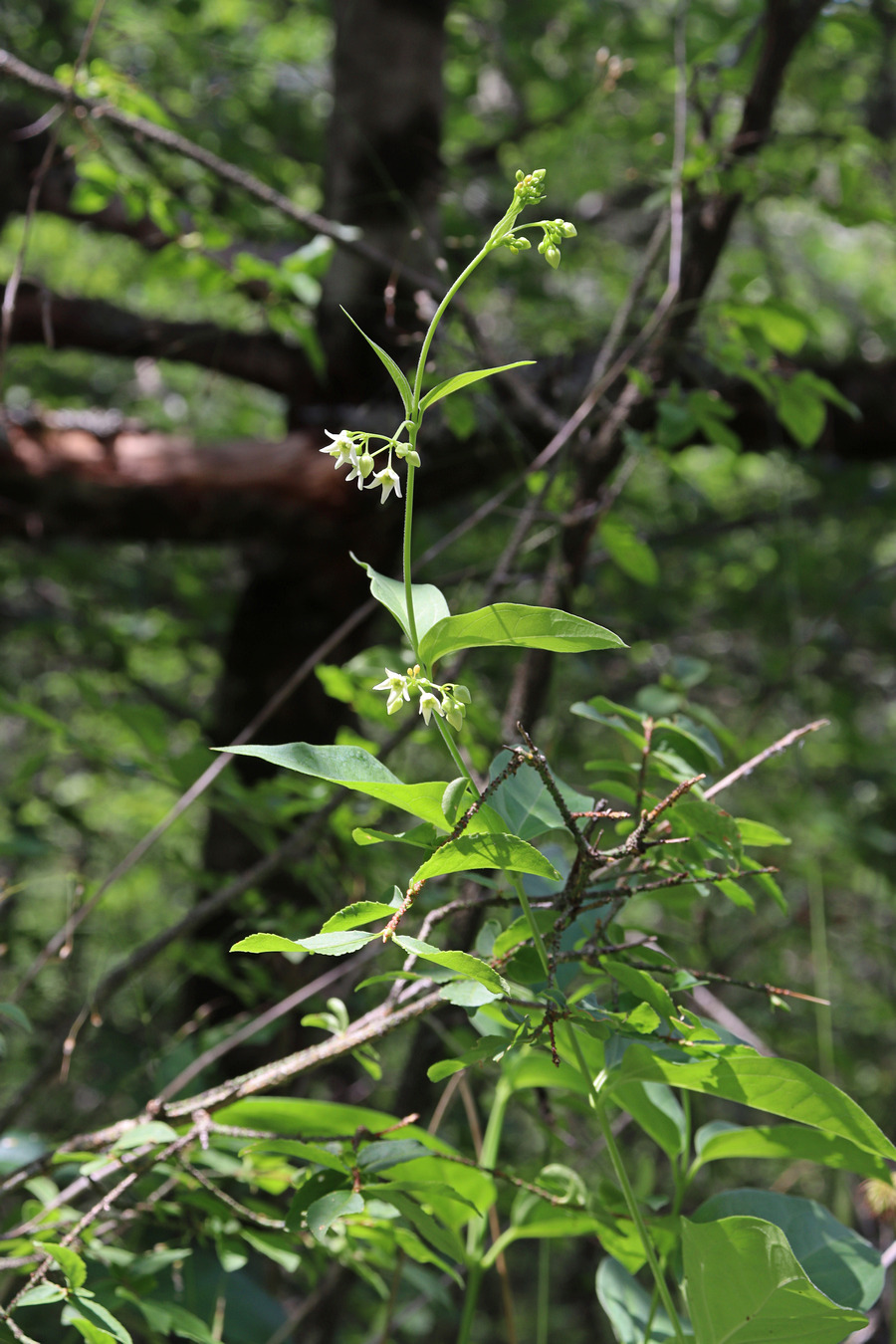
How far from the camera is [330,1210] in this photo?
20.5 inches

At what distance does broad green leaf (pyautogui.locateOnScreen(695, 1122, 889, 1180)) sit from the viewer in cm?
59

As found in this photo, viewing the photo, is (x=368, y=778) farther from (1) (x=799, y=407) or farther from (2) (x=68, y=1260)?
(1) (x=799, y=407)

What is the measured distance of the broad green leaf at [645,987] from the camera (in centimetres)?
50

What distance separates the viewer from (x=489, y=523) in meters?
2.44

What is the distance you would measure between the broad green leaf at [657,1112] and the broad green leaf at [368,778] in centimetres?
27

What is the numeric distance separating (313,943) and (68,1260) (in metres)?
0.31

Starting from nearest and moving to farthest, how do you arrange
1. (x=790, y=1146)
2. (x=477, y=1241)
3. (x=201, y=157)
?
(x=790, y=1146) < (x=477, y=1241) < (x=201, y=157)

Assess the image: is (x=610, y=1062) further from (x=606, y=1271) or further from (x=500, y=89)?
(x=500, y=89)

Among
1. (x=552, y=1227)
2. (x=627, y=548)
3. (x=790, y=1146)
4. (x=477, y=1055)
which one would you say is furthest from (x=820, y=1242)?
(x=627, y=548)

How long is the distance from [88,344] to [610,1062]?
63.1 inches

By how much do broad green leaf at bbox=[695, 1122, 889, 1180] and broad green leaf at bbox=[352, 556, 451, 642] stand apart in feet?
1.29

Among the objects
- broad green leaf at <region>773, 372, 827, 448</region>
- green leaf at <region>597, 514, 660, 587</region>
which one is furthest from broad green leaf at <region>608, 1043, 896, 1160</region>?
broad green leaf at <region>773, 372, 827, 448</region>

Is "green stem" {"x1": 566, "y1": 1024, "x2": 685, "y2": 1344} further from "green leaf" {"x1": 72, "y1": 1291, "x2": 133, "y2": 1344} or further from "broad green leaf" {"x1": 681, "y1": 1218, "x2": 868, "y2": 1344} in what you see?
"green leaf" {"x1": 72, "y1": 1291, "x2": 133, "y2": 1344}

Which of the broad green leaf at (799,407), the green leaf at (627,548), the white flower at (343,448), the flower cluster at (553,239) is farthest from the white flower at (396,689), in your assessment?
the broad green leaf at (799,407)
